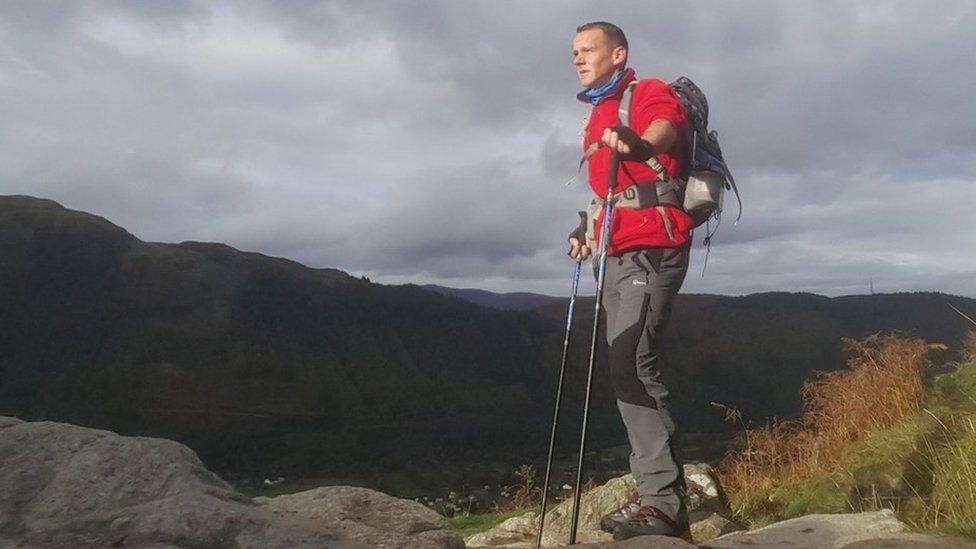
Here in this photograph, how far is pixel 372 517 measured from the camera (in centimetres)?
439

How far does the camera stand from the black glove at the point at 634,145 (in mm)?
4340

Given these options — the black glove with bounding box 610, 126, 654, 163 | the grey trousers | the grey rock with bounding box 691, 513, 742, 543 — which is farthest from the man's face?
the grey rock with bounding box 691, 513, 742, 543

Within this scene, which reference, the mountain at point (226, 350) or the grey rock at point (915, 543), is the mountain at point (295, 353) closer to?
the mountain at point (226, 350)

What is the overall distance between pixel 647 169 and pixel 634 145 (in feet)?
1.75

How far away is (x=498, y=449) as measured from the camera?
139 feet

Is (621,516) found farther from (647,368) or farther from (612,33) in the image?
(612,33)

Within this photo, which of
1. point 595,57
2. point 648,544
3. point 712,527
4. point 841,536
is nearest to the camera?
point 648,544

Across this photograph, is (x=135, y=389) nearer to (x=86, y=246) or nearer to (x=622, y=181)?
(x=86, y=246)

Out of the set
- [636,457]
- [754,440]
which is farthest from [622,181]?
[754,440]

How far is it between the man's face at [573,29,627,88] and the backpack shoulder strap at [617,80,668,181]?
16cm

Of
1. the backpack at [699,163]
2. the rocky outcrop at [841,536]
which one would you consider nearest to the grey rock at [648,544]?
the rocky outcrop at [841,536]

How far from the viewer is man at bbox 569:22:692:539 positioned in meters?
4.55

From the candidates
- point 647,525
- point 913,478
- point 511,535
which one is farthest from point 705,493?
point 647,525

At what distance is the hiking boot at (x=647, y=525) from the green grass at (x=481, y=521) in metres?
4.25
